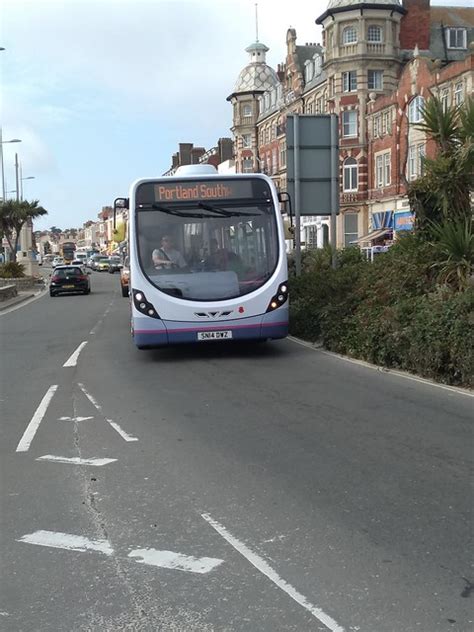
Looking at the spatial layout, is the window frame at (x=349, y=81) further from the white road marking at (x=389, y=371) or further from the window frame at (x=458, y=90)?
the white road marking at (x=389, y=371)

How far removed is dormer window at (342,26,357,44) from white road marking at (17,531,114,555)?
51.4 m

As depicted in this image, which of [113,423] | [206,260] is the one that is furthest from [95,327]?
[113,423]

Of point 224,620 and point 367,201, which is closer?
point 224,620

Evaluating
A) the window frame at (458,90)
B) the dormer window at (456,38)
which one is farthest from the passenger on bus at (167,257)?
the dormer window at (456,38)

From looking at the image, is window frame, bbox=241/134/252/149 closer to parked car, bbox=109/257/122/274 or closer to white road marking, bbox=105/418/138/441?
parked car, bbox=109/257/122/274

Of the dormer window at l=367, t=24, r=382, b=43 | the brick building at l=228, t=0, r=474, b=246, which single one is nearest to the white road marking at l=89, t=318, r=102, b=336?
the brick building at l=228, t=0, r=474, b=246

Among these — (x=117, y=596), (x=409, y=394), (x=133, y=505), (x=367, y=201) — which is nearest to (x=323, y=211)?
(x=409, y=394)

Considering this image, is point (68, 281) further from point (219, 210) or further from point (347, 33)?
point (347, 33)

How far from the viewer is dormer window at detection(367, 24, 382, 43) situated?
1994 inches

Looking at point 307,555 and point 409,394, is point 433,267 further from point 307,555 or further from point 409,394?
point 307,555

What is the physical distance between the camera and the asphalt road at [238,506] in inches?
144

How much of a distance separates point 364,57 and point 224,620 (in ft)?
170

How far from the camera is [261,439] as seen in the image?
22.5ft

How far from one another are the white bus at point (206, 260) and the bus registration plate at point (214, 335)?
2 centimetres
